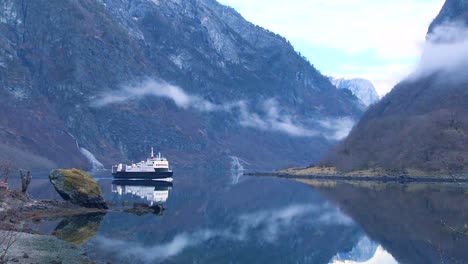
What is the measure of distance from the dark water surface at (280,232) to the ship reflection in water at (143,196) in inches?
65.4

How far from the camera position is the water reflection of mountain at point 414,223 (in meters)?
56.9

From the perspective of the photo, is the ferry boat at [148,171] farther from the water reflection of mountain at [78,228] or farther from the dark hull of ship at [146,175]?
the water reflection of mountain at [78,228]

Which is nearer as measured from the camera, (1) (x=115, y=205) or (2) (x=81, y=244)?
(2) (x=81, y=244)

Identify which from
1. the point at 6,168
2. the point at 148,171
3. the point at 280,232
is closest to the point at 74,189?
the point at 280,232

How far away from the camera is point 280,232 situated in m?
78.8

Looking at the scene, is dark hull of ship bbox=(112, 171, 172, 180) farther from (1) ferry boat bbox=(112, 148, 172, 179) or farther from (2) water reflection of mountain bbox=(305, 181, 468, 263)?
(2) water reflection of mountain bbox=(305, 181, 468, 263)

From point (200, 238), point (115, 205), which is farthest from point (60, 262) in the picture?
point (115, 205)

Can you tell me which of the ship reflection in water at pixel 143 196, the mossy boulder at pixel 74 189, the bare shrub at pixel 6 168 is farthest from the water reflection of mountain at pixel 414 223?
the mossy boulder at pixel 74 189

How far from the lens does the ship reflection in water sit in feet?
318

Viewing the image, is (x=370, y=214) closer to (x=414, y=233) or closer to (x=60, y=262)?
(x=414, y=233)

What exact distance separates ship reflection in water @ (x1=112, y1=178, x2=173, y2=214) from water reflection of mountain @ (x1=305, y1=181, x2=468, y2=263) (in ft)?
104

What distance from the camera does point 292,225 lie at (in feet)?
284

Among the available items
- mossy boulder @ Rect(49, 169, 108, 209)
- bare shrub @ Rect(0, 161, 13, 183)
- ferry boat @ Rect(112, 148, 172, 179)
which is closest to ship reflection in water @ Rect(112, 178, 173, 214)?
ferry boat @ Rect(112, 148, 172, 179)

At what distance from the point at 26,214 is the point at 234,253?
30.8m
